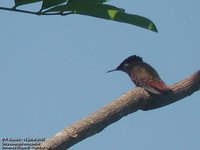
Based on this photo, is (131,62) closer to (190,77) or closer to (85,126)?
(190,77)

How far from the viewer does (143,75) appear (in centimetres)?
358

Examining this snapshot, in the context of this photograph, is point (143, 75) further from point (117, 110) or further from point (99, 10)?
point (99, 10)

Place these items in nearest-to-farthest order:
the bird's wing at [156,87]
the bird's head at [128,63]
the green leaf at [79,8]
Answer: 1. the green leaf at [79,8]
2. the bird's wing at [156,87]
3. the bird's head at [128,63]

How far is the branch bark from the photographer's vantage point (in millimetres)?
1827

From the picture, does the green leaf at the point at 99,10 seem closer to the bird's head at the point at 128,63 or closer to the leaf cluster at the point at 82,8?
the leaf cluster at the point at 82,8

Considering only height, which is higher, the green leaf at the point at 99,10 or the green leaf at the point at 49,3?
the green leaf at the point at 49,3

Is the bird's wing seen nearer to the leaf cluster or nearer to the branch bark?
the branch bark

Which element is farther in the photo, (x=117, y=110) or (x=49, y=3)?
(x=117, y=110)

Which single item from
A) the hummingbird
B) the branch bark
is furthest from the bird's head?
the branch bark

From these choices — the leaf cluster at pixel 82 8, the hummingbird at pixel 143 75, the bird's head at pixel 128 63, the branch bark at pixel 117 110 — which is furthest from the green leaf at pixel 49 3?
the bird's head at pixel 128 63

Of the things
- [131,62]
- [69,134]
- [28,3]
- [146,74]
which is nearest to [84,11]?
[28,3]

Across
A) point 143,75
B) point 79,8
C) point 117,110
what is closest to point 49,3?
point 79,8

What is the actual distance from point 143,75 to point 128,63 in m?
0.64

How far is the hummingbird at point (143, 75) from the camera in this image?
2.91 metres
